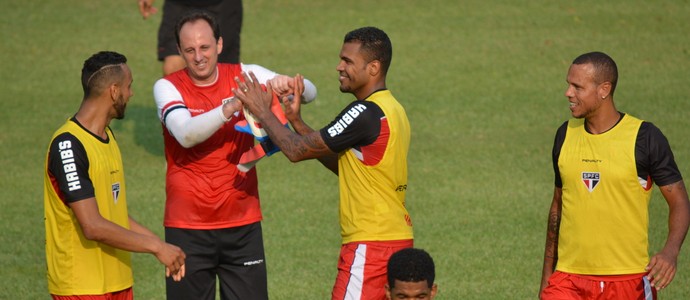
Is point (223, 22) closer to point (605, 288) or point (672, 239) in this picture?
point (605, 288)

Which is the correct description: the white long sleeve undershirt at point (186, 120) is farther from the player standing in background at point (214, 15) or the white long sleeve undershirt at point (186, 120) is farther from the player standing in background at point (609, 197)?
the player standing in background at point (214, 15)

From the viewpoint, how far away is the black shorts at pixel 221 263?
8.42 metres

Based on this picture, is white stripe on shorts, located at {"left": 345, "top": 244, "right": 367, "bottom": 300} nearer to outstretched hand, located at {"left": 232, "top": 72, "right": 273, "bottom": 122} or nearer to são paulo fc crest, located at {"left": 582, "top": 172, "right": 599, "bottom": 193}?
outstretched hand, located at {"left": 232, "top": 72, "right": 273, "bottom": 122}

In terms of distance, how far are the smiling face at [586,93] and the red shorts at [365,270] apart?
5.17 ft

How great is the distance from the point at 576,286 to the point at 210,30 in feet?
10.7

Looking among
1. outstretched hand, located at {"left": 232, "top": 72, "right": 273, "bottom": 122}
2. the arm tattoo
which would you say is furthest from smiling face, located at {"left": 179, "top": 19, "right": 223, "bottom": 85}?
the arm tattoo

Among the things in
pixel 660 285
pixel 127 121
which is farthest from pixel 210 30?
pixel 127 121

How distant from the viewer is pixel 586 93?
7.85 metres

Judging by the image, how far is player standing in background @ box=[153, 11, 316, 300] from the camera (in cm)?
834

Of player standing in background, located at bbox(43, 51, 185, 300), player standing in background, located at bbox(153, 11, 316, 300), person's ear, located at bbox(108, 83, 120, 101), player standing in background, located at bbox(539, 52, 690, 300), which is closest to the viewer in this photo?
player standing in background, located at bbox(43, 51, 185, 300)

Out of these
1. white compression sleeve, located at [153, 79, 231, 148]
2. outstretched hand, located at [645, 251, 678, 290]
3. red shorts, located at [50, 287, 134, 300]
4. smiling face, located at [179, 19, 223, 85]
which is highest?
smiling face, located at [179, 19, 223, 85]

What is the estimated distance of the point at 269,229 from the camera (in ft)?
41.5

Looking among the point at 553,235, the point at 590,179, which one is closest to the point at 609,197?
the point at 590,179

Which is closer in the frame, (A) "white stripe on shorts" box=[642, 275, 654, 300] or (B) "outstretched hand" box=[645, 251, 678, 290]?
(B) "outstretched hand" box=[645, 251, 678, 290]
